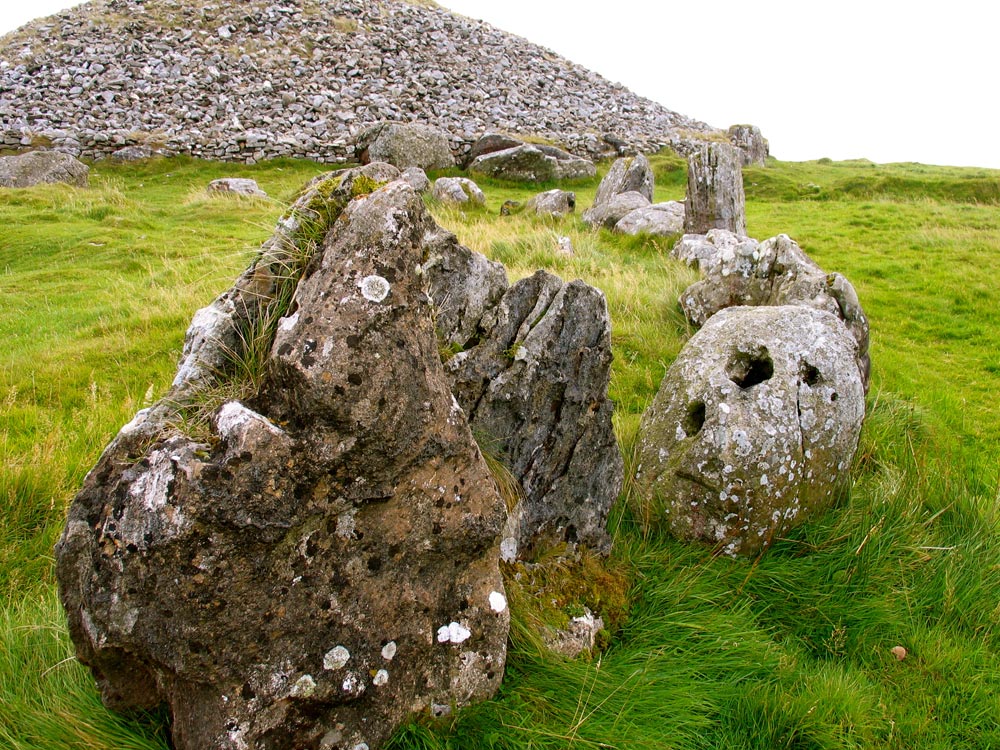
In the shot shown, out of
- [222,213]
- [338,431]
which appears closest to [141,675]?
[338,431]

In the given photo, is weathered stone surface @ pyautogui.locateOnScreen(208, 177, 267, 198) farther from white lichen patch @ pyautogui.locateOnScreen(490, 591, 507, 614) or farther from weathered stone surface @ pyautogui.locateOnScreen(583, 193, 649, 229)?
white lichen patch @ pyautogui.locateOnScreen(490, 591, 507, 614)

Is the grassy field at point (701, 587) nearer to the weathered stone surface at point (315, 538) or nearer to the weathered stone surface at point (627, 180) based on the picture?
the weathered stone surface at point (315, 538)

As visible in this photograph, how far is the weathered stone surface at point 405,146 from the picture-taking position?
90.0 ft

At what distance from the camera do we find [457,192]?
2158 centimetres

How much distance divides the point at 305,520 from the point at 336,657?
2.19 ft

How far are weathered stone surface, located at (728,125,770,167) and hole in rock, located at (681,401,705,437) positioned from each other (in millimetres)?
37837

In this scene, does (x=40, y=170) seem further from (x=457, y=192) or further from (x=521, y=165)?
(x=521, y=165)

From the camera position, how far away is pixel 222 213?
64.2ft

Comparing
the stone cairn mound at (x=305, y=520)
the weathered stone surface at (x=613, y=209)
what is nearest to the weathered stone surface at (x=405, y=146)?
the weathered stone surface at (x=613, y=209)

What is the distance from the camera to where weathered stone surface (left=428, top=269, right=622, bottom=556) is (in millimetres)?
4449

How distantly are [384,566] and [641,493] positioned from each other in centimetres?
275

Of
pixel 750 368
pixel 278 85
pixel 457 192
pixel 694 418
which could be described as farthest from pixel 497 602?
pixel 278 85

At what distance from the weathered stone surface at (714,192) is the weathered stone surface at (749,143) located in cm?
2452

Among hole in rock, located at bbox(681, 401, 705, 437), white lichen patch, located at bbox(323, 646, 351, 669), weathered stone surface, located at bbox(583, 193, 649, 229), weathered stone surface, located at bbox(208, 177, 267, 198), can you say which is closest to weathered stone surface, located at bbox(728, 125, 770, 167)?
weathered stone surface, located at bbox(583, 193, 649, 229)
